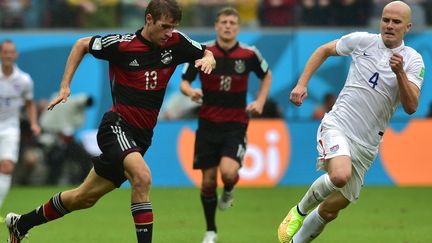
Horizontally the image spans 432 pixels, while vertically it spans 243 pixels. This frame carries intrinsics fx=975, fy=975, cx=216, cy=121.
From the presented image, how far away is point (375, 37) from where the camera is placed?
30.6ft

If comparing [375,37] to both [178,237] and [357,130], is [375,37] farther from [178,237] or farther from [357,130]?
[178,237]

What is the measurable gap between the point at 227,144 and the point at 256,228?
1.28 meters

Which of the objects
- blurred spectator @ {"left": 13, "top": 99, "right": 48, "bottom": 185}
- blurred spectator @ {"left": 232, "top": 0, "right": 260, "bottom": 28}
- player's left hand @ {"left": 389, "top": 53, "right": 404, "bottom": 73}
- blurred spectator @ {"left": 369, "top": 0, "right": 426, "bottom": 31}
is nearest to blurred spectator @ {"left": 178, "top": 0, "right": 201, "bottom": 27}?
blurred spectator @ {"left": 232, "top": 0, "right": 260, "bottom": 28}

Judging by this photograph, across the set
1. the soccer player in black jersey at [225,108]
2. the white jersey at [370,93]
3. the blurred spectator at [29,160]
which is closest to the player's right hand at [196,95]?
the soccer player in black jersey at [225,108]

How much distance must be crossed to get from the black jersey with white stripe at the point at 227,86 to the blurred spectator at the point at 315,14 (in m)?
9.47

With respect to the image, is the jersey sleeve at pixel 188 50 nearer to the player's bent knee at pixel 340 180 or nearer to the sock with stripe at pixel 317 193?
the sock with stripe at pixel 317 193

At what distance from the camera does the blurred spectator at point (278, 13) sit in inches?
856

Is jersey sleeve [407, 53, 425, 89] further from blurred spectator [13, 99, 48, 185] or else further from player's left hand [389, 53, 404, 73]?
blurred spectator [13, 99, 48, 185]

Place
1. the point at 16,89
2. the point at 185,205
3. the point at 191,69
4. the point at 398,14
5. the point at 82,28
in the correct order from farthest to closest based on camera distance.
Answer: the point at 82,28 → the point at 185,205 → the point at 16,89 → the point at 191,69 → the point at 398,14

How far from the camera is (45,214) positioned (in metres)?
9.38

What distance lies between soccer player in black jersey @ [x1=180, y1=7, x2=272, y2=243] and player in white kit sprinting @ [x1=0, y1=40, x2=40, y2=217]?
2.84 m

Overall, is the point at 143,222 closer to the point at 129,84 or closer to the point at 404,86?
the point at 129,84

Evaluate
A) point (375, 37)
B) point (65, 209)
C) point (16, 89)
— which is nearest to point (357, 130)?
point (375, 37)

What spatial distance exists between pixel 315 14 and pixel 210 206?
35.8 feet
